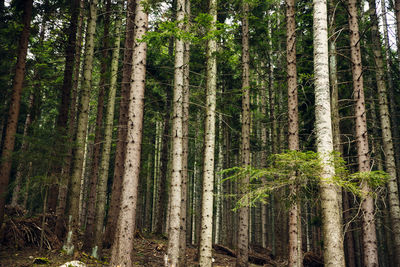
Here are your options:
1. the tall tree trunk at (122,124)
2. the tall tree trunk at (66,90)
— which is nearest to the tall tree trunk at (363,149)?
the tall tree trunk at (122,124)

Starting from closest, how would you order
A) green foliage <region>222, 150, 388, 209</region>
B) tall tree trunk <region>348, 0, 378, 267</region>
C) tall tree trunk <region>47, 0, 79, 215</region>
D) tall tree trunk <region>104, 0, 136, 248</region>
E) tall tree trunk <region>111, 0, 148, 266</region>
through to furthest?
green foliage <region>222, 150, 388, 209</region>
tall tree trunk <region>111, 0, 148, 266</region>
tall tree trunk <region>348, 0, 378, 267</region>
tall tree trunk <region>104, 0, 136, 248</region>
tall tree trunk <region>47, 0, 79, 215</region>

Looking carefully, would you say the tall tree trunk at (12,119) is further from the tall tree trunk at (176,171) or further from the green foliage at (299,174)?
the green foliage at (299,174)

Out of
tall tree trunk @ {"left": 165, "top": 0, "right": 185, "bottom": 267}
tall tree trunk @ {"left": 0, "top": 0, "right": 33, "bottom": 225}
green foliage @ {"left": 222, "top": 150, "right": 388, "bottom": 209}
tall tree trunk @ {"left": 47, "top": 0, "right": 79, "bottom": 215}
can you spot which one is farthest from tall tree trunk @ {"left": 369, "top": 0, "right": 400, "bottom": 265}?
tall tree trunk @ {"left": 0, "top": 0, "right": 33, "bottom": 225}

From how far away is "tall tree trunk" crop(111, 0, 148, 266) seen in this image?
706cm

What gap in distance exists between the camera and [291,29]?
1027 cm

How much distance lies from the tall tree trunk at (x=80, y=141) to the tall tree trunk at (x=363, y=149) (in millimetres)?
9611

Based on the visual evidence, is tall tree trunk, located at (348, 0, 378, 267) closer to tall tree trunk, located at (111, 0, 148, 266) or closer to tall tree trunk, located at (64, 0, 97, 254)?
tall tree trunk, located at (111, 0, 148, 266)

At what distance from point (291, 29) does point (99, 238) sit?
399 inches

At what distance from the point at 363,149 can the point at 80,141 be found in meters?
9.97

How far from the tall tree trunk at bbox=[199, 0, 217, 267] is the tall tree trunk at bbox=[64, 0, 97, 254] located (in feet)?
14.7

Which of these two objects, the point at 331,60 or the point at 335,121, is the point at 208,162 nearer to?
the point at 335,121

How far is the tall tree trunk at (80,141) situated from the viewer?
32.3ft

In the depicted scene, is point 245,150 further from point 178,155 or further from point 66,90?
point 66,90

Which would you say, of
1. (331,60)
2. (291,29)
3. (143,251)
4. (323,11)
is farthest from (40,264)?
(331,60)
